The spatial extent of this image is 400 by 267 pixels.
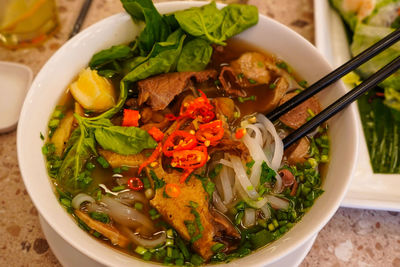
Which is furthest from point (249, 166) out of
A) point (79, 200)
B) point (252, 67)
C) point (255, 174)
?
point (79, 200)

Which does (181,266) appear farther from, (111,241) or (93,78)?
(93,78)

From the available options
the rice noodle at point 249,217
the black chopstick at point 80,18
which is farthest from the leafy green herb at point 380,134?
the black chopstick at point 80,18

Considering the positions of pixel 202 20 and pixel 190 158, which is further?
pixel 202 20

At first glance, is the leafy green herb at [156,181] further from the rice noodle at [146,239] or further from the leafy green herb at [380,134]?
the leafy green herb at [380,134]

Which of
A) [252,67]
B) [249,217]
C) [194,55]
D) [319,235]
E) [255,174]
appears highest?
[194,55]

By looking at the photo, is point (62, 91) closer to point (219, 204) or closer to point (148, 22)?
point (148, 22)

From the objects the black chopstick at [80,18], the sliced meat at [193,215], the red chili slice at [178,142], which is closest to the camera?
the sliced meat at [193,215]

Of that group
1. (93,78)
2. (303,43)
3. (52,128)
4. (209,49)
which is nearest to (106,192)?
(52,128)
